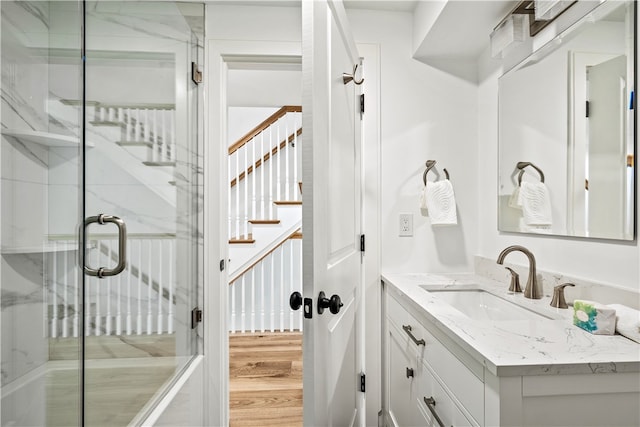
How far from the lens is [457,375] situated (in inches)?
39.0

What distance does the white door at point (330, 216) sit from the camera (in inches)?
39.0

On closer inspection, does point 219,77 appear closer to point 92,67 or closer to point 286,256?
point 92,67

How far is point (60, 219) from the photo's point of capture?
1234 millimetres

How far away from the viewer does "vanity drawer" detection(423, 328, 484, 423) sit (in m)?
0.87

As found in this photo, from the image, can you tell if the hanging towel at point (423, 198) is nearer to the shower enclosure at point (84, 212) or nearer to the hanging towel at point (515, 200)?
the hanging towel at point (515, 200)

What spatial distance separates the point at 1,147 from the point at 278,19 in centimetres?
140

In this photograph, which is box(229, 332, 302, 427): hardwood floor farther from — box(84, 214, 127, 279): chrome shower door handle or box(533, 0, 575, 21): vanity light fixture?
box(533, 0, 575, 21): vanity light fixture

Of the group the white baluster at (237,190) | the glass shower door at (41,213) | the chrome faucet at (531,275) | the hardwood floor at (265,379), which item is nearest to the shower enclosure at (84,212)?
the glass shower door at (41,213)

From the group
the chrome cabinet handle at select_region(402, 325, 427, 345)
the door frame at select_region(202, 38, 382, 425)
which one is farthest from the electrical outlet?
the chrome cabinet handle at select_region(402, 325, 427, 345)

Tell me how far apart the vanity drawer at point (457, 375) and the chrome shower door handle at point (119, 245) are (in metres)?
1.10

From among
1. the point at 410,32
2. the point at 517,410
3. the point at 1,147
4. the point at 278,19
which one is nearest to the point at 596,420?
the point at 517,410

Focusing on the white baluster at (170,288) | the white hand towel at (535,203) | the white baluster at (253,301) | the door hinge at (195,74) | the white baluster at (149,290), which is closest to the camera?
the white hand towel at (535,203)

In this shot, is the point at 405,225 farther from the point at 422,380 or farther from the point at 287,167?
the point at 287,167

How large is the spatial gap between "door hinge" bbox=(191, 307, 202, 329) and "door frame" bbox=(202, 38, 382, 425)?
0.11 ft
